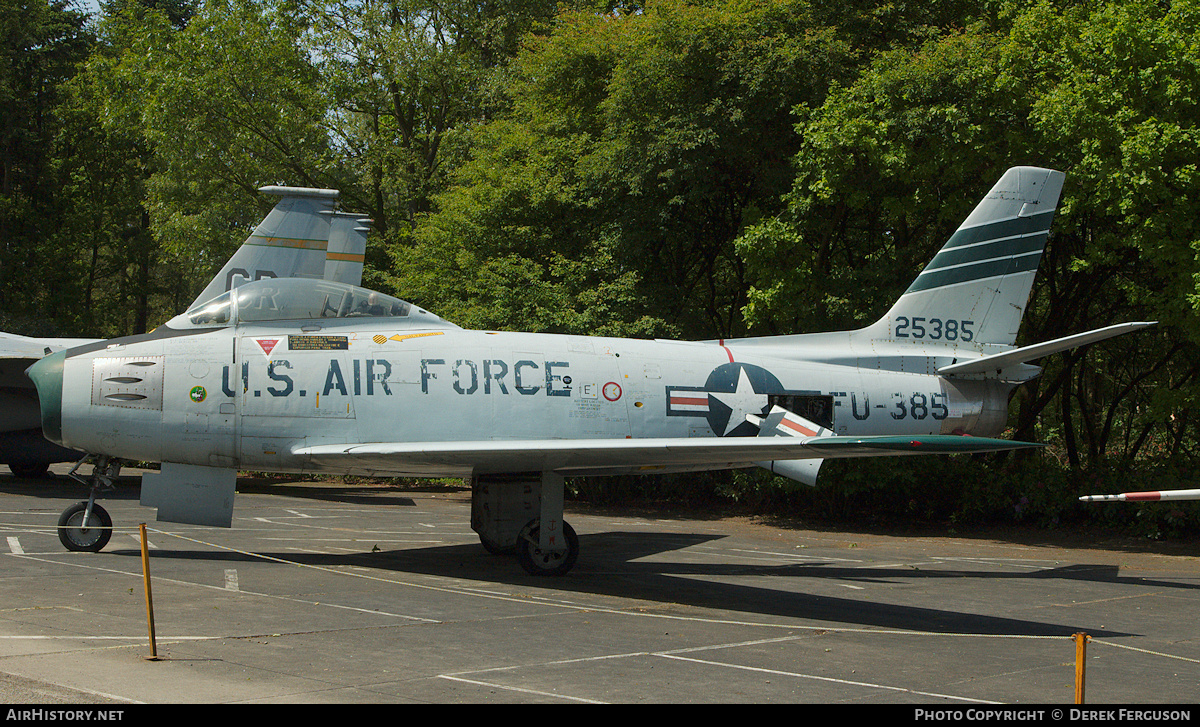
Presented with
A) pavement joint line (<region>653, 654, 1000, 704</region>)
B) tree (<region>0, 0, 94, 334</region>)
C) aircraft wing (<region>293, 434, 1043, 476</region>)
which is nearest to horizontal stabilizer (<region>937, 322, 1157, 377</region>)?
aircraft wing (<region>293, 434, 1043, 476</region>)

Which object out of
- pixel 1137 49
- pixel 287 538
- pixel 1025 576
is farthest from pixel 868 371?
pixel 287 538

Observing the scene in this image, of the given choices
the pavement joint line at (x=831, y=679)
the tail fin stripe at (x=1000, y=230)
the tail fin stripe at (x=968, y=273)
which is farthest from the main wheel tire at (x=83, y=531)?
the tail fin stripe at (x=1000, y=230)

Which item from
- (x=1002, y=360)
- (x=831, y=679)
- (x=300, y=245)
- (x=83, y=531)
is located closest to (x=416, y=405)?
(x=83, y=531)

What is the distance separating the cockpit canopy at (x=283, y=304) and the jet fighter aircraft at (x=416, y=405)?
2cm

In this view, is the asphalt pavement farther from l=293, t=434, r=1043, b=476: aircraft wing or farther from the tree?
the tree

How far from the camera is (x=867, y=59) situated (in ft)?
72.6

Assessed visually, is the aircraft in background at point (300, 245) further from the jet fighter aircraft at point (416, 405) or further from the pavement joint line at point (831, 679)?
the pavement joint line at point (831, 679)

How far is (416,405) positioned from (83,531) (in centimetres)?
444

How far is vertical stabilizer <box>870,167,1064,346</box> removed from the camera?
15.6 metres

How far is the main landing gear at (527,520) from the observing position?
1232cm

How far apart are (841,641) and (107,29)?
46.3m

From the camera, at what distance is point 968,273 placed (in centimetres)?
1580

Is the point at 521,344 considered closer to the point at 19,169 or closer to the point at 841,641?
the point at 841,641

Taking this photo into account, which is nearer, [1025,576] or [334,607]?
[334,607]
